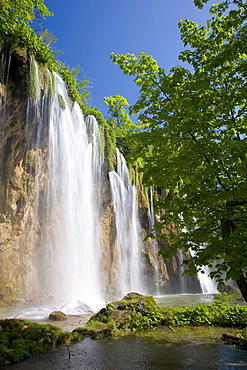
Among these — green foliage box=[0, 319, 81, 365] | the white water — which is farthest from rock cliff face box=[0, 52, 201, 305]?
green foliage box=[0, 319, 81, 365]

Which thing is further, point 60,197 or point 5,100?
point 60,197

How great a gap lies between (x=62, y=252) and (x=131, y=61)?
12976 mm

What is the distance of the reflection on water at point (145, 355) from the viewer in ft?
15.6

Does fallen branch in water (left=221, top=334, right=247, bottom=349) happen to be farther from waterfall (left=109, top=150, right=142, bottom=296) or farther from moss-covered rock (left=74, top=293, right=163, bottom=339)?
waterfall (left=109, top=150, right=142, bottom=296)

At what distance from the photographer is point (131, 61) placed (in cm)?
686

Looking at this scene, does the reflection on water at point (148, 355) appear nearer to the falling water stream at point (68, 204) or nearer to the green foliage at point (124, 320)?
the green foliage at point (124, 320)

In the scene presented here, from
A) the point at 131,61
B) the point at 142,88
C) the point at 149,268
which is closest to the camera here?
the point at 142,88

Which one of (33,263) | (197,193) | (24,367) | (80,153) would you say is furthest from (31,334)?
(80,153)

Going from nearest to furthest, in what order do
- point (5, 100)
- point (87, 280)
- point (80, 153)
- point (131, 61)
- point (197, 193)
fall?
point (197, 193) → point (131, 61) → point (5, 100) → point (87, 280) → point (80, 153)

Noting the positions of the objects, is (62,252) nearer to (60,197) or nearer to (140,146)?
(60,197)

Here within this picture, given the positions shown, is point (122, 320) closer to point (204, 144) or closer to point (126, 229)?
point (204, 144)

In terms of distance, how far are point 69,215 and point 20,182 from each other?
13.0ft

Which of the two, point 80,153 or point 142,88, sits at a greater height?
point 80,153

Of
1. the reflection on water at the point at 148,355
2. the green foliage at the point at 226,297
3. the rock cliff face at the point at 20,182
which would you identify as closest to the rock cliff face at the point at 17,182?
the rock cliff face at the point at 20,182
